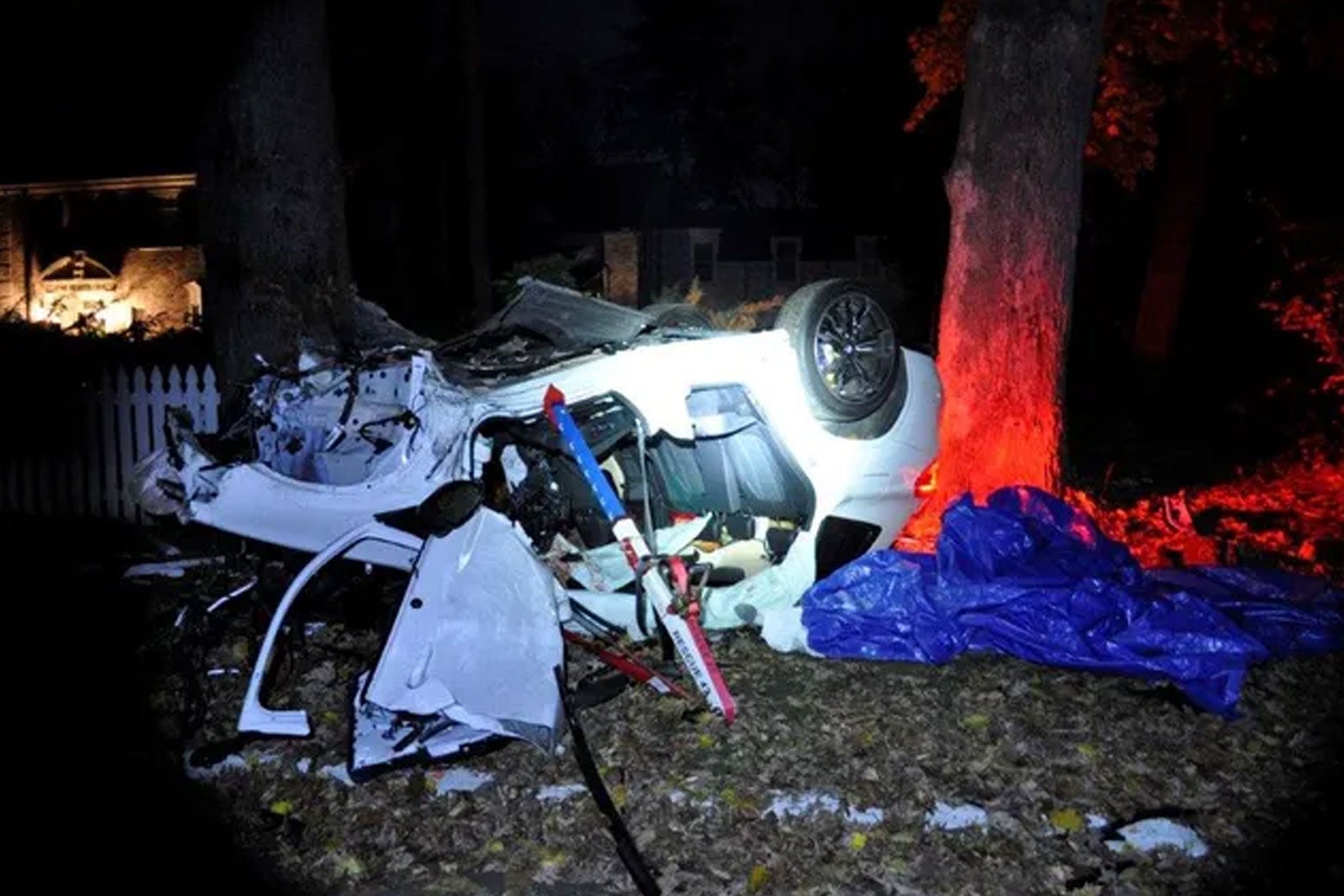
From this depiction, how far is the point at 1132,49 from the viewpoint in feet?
44.8

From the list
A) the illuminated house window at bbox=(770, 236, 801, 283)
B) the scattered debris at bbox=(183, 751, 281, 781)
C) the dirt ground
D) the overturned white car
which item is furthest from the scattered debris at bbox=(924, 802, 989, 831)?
the illuminated house window at bbox=(770, 236, 801, 283)

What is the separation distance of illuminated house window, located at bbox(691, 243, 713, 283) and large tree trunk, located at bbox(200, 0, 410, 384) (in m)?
28.7

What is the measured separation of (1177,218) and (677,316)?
14.8 metres

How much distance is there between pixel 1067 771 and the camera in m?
4.59

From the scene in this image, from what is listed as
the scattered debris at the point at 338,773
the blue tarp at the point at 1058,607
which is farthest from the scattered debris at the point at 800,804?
the scattered debris at the point at 338,773

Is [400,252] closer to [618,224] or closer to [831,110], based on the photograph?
[618,224]

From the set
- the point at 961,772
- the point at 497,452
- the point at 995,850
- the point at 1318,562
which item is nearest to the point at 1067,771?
the point at 961,772

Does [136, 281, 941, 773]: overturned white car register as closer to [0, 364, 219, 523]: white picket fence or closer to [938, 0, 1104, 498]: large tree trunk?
[938, 0, 1104, 498]: large tree trunk

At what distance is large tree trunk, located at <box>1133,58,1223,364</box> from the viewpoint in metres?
18.0

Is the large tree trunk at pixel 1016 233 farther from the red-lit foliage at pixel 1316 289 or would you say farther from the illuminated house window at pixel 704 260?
the illuminated house window at pixel 704 260

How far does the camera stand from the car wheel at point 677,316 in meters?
6.81

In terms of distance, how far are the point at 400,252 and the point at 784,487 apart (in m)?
19.0

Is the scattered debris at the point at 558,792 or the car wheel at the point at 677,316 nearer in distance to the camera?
the scattered debris at the point at 558,792

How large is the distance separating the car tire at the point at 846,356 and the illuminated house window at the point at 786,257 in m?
32.2
